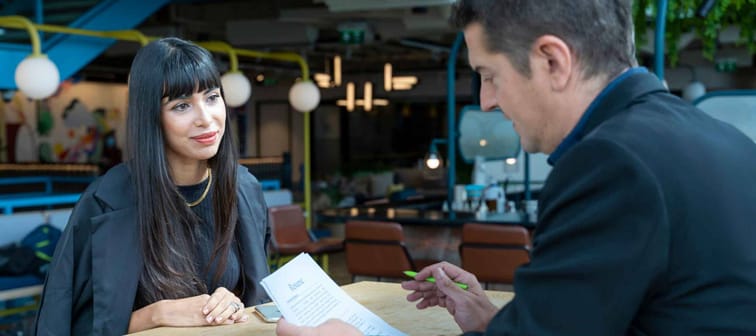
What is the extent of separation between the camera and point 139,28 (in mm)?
11875

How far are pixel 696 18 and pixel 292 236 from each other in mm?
4716

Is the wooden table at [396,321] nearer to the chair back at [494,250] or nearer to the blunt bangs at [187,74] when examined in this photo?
the blunt bangs at [187,74]

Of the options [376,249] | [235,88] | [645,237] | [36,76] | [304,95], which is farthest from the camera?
[304,95]

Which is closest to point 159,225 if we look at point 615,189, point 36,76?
point 615,189

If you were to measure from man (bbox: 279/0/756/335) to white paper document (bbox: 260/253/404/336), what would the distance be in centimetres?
43

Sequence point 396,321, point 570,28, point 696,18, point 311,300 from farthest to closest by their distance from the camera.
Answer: point 696,18 → point 396,321 → point 311,300 → point 570,28

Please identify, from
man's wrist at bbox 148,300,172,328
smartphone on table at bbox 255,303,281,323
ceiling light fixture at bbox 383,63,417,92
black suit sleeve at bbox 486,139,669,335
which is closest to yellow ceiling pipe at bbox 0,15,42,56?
man's wrist at bbox 148,300,172,328

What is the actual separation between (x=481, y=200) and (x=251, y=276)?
479 centimetres

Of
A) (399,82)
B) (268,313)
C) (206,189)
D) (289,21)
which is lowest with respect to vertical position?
(268,313)

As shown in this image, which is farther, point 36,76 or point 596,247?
point 36,76

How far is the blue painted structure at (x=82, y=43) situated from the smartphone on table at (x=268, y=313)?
5.92 metres

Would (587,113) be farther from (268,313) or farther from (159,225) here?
(159,225)

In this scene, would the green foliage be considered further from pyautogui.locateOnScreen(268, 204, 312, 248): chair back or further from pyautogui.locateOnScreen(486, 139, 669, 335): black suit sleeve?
pyautogui.locateOnScreen(486, 139, 669, 335): black suit sleeve

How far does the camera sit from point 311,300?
1.61m
